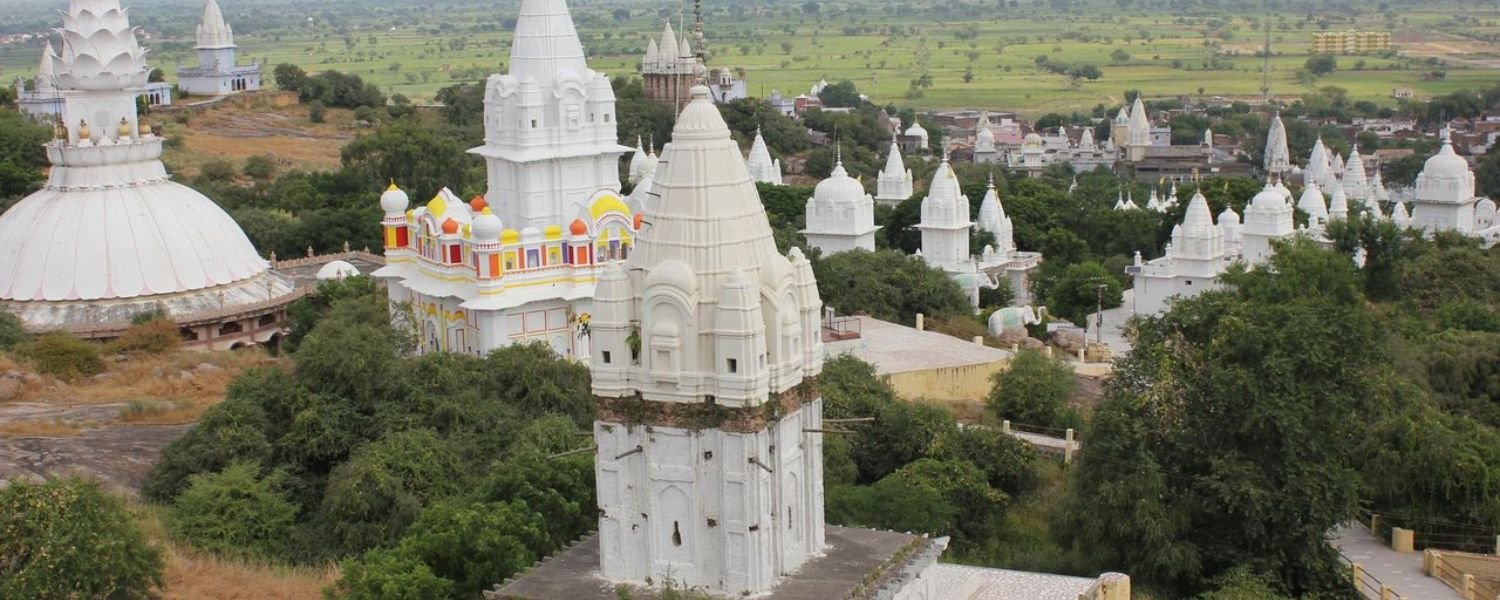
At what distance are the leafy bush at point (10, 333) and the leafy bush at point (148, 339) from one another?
4.69ft

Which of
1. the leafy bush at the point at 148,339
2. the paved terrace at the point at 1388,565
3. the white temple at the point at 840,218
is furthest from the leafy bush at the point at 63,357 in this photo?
the white temple at the point at 840,218

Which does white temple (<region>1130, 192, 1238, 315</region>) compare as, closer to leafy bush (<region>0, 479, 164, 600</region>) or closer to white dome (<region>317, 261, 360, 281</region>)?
white dome (<region>317, 261, 360, 281</region>)

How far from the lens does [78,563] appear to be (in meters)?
16.8

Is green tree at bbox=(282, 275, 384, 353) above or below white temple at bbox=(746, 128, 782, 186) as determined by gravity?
below

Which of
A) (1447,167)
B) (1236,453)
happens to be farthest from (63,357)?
(1447,167)

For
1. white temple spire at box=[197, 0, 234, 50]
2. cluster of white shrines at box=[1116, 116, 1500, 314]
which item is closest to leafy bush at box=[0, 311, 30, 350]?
cluster of white shrines at box=[1116, 116, 1500, 314]

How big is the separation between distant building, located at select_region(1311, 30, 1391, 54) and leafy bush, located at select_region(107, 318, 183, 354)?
165178 mm

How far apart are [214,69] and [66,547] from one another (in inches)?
2501

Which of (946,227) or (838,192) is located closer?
(838,192)

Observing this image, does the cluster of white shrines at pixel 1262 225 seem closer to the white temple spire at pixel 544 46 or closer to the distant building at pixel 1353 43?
the white temple spire at pixel 544 46

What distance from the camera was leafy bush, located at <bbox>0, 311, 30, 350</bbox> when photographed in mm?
29766

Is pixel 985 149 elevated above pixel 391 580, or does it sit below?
above

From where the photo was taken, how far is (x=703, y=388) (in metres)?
16.0

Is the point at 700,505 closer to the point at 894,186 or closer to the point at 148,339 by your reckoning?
the point at 148,339
